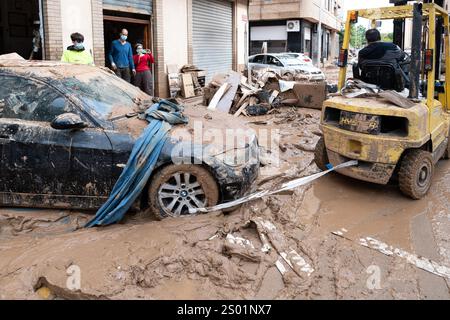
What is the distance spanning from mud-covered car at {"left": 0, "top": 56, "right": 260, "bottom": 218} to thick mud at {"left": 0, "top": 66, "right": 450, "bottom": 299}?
24 centimetres

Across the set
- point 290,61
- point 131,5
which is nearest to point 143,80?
point 131,5

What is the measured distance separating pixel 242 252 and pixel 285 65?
17.1 metres

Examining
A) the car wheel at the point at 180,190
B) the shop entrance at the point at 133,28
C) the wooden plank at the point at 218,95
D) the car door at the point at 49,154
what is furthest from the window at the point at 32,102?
the shop entrance at the point at 133,28

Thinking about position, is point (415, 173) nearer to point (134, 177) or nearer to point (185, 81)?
point (134, 177)

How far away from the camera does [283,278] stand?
3533mm

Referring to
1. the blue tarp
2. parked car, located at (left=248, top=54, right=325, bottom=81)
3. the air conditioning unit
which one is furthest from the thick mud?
the air conditioning unit

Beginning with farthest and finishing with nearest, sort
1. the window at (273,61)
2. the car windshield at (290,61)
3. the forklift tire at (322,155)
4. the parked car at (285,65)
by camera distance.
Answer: the car windshield at (290,61)
the window at (273,61)
the parked car at (285,65)
the forklift tire at (322,155)

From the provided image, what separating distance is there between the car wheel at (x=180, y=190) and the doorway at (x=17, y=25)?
9.60m

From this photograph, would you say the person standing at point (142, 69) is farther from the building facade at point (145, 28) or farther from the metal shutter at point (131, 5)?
the metal shutter at point (131, 5)

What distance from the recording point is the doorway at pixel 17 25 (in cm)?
1236

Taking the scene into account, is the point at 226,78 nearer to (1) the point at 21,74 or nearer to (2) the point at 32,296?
(1) the point at 21,74
